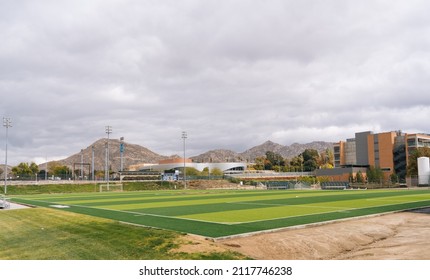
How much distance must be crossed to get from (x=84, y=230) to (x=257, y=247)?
7989 mm

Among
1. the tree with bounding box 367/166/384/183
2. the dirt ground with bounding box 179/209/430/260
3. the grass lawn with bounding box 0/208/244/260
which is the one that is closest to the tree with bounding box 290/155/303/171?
the tree with bounding box 367/166/384/183

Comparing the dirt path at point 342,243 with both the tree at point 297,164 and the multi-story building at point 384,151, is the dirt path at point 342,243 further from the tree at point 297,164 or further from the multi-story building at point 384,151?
the tree at point 297,164

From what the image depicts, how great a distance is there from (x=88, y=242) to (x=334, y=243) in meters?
8.55

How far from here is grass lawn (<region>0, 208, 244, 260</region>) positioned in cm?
1205

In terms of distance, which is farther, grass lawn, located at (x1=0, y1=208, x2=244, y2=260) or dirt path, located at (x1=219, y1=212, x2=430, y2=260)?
dirt path, located at (x1=219, y1=212, x2=430, y2=260)

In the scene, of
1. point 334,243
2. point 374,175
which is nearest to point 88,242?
point 334,243

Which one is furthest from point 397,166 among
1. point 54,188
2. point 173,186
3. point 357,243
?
point 357,243

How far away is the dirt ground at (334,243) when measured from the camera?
12.4 m

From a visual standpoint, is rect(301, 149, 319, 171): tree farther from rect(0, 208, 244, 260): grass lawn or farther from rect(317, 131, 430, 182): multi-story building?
rect(0, 208, 244, 260): grass lawn

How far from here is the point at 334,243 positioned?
47.1ft

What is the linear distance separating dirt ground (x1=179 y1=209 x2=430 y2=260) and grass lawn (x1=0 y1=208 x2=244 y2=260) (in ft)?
2.97

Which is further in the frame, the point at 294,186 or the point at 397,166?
the point at 397,166

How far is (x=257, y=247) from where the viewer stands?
1329cm
